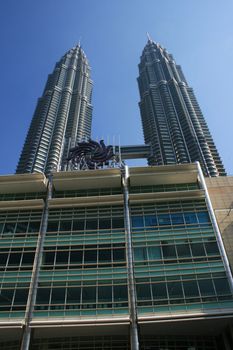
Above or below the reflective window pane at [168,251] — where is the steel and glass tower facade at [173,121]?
above

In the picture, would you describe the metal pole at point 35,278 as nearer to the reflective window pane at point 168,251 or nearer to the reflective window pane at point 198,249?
the reflective window pane at point 168,251

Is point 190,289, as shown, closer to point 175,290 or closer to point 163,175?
point 175,290

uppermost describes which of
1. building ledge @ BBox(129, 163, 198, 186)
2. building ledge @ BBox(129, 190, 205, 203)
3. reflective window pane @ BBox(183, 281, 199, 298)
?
building ledge @ BBox(129, 163, 198, 186)

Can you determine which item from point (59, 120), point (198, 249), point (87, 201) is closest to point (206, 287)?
point (198, 249)

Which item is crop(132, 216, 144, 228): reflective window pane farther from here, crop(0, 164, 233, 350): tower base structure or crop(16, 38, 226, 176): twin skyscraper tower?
crop(16, 38, 226, 176): twin skyscraper tower

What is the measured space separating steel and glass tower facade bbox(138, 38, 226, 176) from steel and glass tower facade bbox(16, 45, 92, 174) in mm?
21908

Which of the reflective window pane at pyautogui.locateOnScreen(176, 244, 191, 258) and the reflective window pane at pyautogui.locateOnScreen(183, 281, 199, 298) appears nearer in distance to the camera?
the reflective window pane at pyautogui.locateOnScreen(183, 281, 199, 298)

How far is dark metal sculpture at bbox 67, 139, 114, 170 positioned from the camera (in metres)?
46.3

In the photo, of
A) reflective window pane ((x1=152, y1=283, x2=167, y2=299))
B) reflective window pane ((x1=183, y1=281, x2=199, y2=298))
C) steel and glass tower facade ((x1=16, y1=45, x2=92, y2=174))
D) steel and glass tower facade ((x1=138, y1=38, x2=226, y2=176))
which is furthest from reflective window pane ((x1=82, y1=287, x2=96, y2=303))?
steel and glass tower facade ((x1=16, y1=45, x2=92, y2=174))

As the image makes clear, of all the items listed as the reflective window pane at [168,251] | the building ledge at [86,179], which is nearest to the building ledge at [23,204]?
the building ledge at [86,179]

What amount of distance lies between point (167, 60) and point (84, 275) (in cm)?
11782

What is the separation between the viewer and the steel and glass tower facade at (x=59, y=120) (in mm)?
95125

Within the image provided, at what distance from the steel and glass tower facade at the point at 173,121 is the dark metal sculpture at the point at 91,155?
122ft

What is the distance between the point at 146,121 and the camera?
110m
